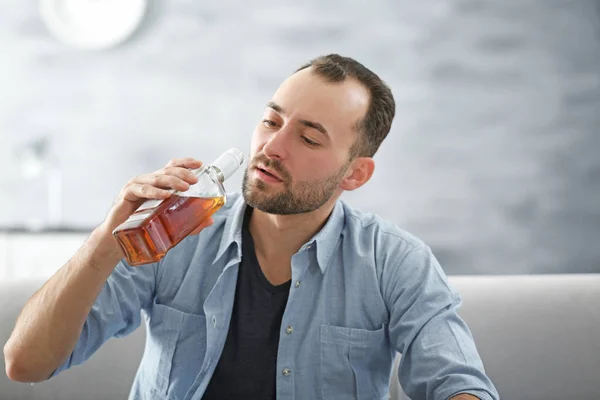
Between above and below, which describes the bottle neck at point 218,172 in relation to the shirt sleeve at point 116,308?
above

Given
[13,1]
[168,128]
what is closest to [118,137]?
[168,128]

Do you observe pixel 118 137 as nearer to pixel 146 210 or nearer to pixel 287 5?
pixel 287 5

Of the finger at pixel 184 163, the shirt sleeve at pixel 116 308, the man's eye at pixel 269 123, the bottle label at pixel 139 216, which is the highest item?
the man's eye at pixel 269 123

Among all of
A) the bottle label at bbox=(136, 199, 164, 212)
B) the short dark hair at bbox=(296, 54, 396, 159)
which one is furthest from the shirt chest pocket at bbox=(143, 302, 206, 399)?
the short dark hair at bbox=(296, 54, 396, 159)

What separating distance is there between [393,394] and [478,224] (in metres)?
1.46

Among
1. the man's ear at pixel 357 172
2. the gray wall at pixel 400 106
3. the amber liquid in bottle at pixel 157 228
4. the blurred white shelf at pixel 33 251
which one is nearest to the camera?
the amber liquid in bottle at pixel 157 228

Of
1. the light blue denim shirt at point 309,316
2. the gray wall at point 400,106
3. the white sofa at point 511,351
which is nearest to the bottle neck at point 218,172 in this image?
the light blue denim shirt at point 309,316

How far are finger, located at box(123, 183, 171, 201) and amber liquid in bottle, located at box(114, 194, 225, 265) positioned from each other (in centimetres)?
1

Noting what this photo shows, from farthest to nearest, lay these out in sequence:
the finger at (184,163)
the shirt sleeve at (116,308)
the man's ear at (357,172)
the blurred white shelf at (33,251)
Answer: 1. the blurred white shelf at (33,251)
2. the man's ear at (357,172)
3. the shirt sleeve at (116,308)
4. the finger at (184,163)

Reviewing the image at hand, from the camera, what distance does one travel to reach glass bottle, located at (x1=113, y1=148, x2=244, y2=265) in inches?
42.3

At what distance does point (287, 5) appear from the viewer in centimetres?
305

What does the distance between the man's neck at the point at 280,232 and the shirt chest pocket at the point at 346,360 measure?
0.20m

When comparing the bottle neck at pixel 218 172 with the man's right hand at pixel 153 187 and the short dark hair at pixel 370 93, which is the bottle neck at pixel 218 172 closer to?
the man's right hand at pixel 153 187

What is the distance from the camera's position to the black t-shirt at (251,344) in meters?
1.40
